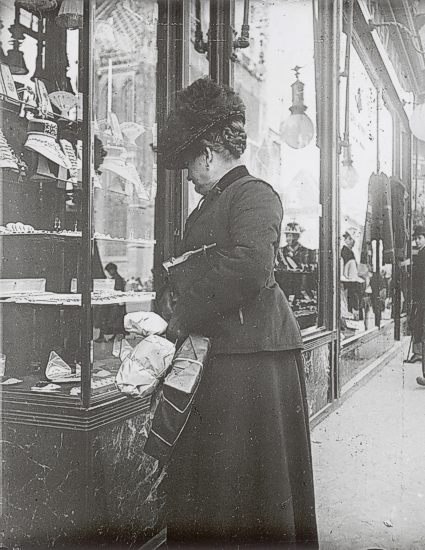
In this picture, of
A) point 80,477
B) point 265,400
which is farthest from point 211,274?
point 80,477

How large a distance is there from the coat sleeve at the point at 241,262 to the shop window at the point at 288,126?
120 centimetres

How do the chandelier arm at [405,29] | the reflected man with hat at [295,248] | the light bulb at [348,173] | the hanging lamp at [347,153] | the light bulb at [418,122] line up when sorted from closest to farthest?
the light bulb at [418,122], the chandelier arm at [405,29], the reflected man with hat at [295,248], the hanging lamp at [347,153], the light bulb at [348,173]

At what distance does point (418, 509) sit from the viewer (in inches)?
99.3

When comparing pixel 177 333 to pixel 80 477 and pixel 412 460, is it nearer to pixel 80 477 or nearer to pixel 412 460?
pixel 80 477

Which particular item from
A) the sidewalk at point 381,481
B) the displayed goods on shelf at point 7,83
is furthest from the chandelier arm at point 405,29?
the displayed goods on shelf at point 7,83

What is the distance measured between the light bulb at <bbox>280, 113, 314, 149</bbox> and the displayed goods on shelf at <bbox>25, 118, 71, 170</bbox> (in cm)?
152

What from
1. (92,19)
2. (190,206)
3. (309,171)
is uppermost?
(92,19)

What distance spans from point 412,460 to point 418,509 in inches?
8.1

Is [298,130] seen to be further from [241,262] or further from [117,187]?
[241,262]

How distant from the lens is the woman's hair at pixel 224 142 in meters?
1.78

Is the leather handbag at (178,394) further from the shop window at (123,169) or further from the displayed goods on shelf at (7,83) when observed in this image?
the displayed goods on shelf at (7,83)

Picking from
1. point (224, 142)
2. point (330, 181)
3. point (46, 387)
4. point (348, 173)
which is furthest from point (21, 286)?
point (348, 173)

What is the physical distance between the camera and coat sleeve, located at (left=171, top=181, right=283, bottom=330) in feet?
5.29

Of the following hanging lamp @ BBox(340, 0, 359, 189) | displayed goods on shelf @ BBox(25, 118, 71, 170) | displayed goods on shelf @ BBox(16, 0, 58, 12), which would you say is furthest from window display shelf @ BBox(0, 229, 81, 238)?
hanging lamp @ BBox(340, 0, 359, 189)
